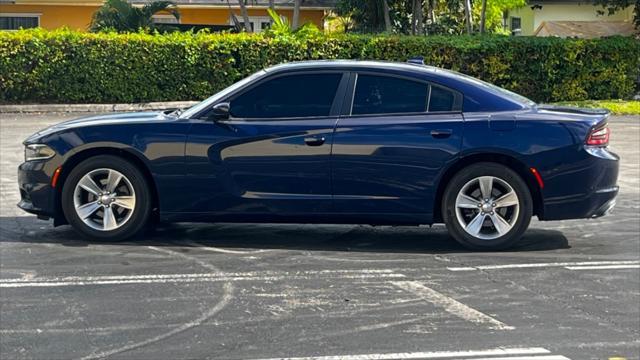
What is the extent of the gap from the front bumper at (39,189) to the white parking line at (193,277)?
4.34ft

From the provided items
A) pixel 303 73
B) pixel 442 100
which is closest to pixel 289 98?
pixel 303 73

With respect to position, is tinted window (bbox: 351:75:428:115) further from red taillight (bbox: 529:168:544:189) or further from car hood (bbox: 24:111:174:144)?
car hood (bbox: 24:111:174:144)

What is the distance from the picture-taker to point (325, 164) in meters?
8.01

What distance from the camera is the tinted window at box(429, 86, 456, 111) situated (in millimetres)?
8156

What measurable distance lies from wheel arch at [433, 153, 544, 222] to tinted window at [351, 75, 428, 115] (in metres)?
0.57

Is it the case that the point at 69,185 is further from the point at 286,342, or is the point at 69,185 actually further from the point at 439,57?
the point at 439,57

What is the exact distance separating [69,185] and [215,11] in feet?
80.3

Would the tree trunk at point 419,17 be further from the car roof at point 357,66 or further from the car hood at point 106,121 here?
the car hood at point 106,121

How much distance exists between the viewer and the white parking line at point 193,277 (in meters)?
6.97

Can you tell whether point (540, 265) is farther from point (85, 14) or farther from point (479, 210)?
point (85, 14)

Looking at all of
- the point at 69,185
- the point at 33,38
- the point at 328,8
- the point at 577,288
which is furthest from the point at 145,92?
the point at 577,288

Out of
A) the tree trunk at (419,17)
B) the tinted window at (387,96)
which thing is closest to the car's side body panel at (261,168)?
the tinted window at (387,96)

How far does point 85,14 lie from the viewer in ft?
100

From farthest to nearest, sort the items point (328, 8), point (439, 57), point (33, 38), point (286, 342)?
1. point (328, 8)
2. point (439, 57)
3. point (33, 38)
4. point (286, 342)
